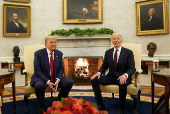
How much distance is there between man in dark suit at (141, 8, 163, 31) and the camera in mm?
4945

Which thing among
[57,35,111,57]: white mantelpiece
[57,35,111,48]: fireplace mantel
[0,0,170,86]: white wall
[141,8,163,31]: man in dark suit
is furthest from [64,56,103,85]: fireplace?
[141,8,163,31]: man in dark suit

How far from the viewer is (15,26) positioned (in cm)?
523

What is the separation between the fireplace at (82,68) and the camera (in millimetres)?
5156

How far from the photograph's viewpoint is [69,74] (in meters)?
5.21

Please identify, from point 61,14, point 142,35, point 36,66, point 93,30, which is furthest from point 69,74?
point 142,35

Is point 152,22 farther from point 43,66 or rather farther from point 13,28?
point 13,28

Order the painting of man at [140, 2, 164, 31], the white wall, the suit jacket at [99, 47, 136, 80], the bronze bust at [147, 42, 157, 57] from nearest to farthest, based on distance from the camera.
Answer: the suit jacket at [99, 47, 136, 80] → the bronze bust at [147, 42, 157, 57] → the painting of man at [140, 2, 164, 31] → the white wall

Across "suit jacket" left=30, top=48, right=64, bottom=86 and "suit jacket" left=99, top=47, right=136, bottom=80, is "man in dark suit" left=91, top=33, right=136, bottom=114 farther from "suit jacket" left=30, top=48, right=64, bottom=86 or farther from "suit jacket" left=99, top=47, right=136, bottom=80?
"suit jacket" left=30, top=48, right=64, bottom=86

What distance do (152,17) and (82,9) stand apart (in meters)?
2.54

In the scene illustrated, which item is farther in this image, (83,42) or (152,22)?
(83,42)

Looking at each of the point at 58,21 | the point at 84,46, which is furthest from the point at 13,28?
the point at 84,46

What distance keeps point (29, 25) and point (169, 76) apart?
4.91 metres

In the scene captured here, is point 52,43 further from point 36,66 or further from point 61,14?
point 61,14

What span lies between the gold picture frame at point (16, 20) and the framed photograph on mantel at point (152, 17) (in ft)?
13.3
